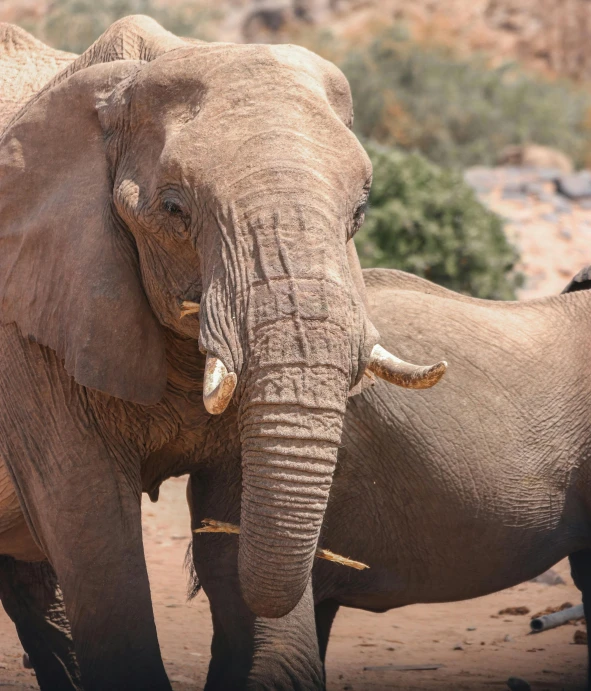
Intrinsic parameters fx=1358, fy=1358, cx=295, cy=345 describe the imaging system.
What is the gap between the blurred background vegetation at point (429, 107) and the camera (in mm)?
10062

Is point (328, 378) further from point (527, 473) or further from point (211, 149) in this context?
point (527, 473)

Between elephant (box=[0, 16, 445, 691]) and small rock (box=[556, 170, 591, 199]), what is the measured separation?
35.9 feet

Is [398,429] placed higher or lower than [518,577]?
higher

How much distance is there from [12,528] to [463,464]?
1494 mm

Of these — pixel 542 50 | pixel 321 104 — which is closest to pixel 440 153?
pixel 542 50

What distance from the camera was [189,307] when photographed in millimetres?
3379

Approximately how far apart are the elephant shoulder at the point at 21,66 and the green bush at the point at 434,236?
492cm

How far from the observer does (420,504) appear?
457 centimetres

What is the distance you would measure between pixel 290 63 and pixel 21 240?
0.94 metres

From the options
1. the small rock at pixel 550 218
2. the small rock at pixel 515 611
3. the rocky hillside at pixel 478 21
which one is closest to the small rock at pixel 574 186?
the small rock at pixel 550 218

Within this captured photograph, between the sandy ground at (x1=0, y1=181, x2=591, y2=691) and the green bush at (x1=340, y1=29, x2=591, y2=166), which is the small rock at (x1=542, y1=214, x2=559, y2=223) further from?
the sandy ground at (x1=0, y1=181, x2=591, y2=691)

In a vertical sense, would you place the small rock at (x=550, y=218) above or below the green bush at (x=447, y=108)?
above

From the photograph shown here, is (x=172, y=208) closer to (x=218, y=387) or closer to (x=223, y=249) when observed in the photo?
(x=223, y=249)

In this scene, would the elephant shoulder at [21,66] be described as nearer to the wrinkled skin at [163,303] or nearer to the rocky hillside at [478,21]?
the wrinkled skin at [163,303]
